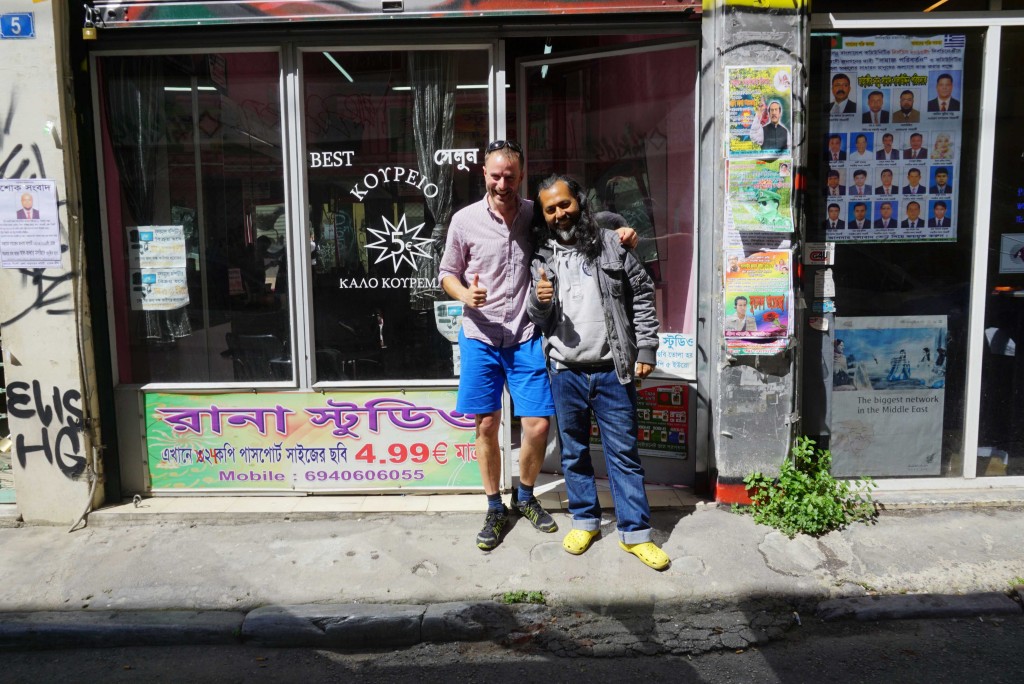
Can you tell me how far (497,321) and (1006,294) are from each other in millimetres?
3302

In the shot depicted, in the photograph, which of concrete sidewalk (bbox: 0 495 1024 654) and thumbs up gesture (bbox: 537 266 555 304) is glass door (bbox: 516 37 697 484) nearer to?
concrete sidewalk (bbox: 0 495 1024 654)

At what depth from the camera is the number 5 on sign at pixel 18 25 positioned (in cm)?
450

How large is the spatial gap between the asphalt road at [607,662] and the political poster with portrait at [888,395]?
4.53 ft

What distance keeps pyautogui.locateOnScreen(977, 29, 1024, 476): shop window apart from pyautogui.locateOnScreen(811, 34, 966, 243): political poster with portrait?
0.27 meters

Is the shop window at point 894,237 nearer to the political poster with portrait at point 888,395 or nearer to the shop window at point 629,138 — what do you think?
the political poster with portrait at point 888,395

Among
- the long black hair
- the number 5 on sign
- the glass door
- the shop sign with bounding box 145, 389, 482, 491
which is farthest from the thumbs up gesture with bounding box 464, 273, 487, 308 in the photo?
the number 5 on sign

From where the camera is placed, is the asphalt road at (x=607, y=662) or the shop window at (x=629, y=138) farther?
the shop window at (x=629, y=138)

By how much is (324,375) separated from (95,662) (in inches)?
82.8

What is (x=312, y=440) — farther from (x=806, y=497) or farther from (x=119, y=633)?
(x=806, y=497)

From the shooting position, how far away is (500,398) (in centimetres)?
451

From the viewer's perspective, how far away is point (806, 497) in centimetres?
451

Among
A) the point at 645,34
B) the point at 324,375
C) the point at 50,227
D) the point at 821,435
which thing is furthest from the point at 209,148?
the point at 821,435

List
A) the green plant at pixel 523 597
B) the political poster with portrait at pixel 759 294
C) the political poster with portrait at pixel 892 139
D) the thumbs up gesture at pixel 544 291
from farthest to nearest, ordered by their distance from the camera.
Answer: the political poster with portrait at pixel 892 139, the political poster with portrait at pixel 759 294, the thumbs up gesture at pixel 544 291, the green plant at pixel 523 597

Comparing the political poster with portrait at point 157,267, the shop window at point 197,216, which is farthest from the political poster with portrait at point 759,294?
the political poster with portrait at point 157,267
